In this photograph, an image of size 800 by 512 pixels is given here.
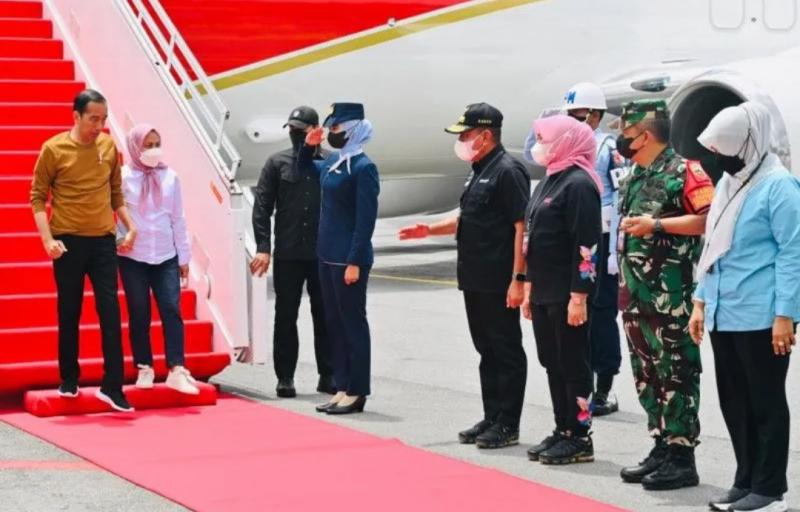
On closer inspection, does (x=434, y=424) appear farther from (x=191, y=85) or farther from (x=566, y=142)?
(x=191, y=85)

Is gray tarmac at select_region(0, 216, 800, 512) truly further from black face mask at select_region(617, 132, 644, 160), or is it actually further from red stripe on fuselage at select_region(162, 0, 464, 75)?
red stripe on fuselage at select_region(162, 0, 464, 75)

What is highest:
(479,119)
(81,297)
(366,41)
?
(366,41)

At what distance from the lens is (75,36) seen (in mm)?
11117

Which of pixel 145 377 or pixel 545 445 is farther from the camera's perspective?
pixel 145 377

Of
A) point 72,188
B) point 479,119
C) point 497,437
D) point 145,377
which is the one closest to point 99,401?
point 145,377

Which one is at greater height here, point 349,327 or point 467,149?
point 467,149

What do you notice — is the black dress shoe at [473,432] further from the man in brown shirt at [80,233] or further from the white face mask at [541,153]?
the man in brown shirt at [80,233]

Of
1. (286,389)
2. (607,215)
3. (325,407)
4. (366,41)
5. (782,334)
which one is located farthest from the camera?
(366,41)

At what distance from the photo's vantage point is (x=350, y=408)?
8.03 metres

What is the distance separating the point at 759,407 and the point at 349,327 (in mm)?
2891

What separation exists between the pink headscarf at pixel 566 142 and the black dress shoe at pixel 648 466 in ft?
3.62

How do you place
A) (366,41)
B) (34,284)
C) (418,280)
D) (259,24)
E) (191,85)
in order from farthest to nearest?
(418,280) < (366,41) < (259,24) < (191,85) < (34,284)

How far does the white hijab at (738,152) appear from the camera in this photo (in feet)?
18.5

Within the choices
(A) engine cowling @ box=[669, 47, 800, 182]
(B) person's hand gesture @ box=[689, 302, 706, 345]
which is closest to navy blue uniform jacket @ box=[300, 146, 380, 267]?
(B) person's hand gesture @ box=[689, 302, 706, 345]
